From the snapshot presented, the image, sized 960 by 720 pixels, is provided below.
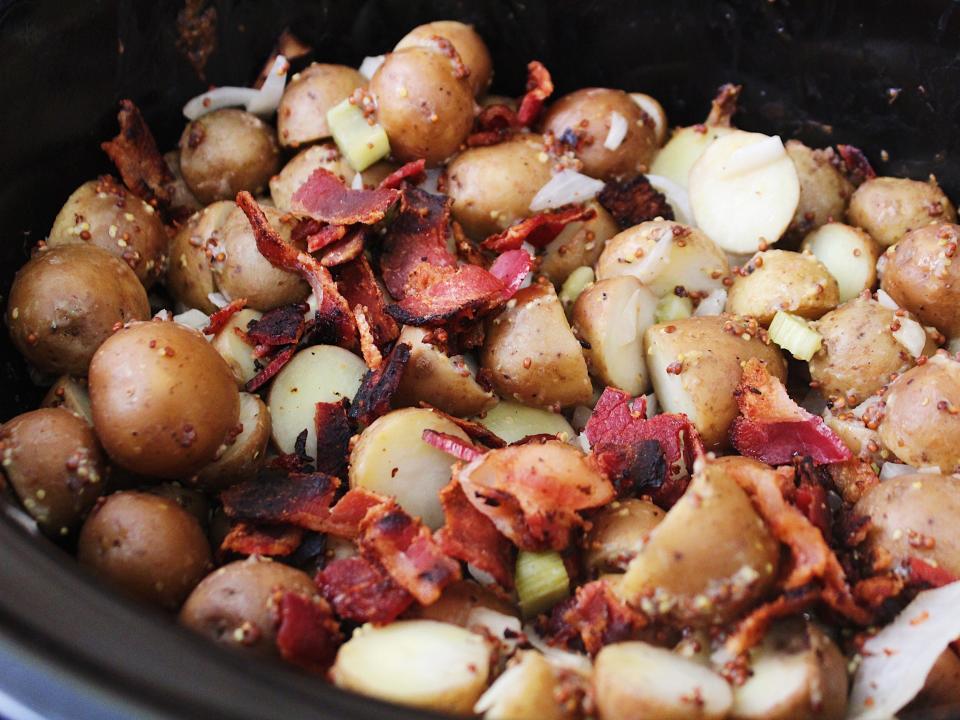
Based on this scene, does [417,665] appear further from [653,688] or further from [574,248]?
[574,248]

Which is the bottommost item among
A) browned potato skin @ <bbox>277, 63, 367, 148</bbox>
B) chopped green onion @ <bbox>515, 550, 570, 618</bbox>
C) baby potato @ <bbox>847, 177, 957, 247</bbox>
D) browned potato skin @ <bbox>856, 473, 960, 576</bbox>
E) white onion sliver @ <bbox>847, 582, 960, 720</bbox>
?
white onion sliver @ <bbox>847, 582, 960, 720</bbox>

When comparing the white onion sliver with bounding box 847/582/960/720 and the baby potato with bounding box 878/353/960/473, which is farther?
the baby potato with bounding box 878/353/960/473

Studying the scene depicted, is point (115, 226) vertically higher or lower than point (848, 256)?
higher

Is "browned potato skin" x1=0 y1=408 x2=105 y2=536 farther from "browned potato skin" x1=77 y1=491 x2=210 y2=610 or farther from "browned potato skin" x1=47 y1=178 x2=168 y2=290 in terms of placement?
"browned potato skin" x1=47 y1=178 x2=168 y2=290

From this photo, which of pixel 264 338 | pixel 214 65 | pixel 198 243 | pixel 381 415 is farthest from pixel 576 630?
pixel 214 65

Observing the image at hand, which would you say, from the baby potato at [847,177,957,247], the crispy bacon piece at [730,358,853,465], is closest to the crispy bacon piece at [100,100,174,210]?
the crispy bacon piece at [730,358,853,465]

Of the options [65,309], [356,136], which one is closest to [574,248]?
[356,136]
